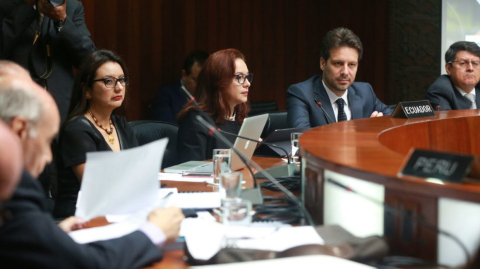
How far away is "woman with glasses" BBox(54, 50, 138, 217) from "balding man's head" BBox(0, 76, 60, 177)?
1248mm

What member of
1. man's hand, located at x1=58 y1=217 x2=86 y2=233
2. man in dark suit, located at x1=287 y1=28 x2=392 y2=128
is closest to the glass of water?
man in dark suit, located at x1=287 y1=28 x2=392 y2=128

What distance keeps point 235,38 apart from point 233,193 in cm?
417

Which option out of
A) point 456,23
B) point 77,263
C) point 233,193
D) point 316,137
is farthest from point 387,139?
point 456,23

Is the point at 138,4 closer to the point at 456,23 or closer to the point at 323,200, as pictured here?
the point at 456,23

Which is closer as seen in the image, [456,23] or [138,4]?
[138,4]

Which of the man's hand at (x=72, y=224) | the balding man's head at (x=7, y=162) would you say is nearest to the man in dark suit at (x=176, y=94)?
the man's hand at (x=72, y=224)

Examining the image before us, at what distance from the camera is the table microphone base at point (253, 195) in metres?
1.84

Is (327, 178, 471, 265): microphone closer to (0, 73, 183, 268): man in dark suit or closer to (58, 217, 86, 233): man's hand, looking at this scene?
(0, 73, 183, 268): man in dark suit

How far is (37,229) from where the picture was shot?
1201mm

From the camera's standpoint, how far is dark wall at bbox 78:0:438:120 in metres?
5.12

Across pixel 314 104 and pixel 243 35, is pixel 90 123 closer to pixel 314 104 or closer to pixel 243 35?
pixel 314 104

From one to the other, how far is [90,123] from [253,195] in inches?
41.4

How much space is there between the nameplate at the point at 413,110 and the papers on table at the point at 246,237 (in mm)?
1557

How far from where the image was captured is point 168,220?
1504 mm
